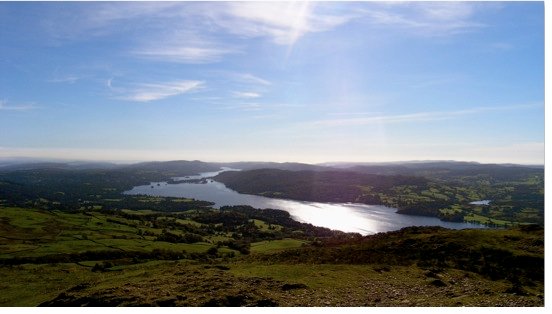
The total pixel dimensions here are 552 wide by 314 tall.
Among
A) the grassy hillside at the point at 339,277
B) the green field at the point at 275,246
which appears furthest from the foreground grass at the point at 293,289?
the green field at the point at 275,246

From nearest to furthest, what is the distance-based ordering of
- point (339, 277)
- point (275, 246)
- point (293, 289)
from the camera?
1. point (293, 289)
2. point (339, 277)
3. point (275, 246)

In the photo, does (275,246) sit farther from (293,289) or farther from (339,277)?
(293,289)

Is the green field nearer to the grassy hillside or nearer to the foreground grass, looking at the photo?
the grassy hillside

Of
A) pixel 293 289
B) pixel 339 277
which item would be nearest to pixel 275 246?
pixel 339 277

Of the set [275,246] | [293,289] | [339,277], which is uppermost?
[293,289]

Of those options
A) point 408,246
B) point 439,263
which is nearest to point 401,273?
point 439,263

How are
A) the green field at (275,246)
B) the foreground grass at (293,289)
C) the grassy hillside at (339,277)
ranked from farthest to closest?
the green field at (275,246) → the grassy hillside at (339,277) → the foreground grass at (293,289)

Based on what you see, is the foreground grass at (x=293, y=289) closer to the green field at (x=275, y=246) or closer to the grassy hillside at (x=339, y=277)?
the grassy hillside at (x=339, y=277)

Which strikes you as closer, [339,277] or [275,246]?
[339,277]

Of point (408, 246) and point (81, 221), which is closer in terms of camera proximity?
point (408, 246)
